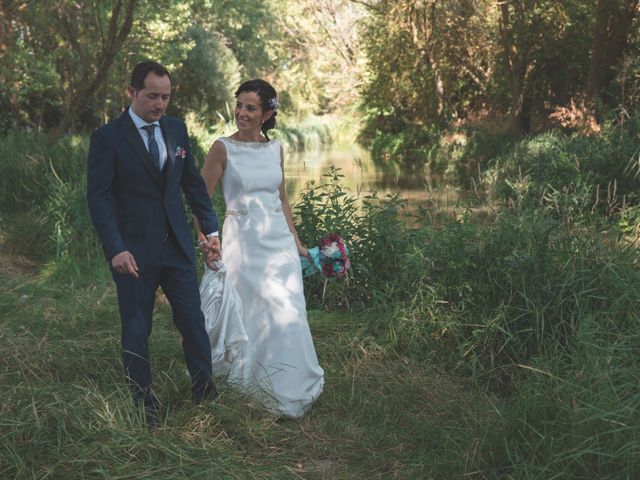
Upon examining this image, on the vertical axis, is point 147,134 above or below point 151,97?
below

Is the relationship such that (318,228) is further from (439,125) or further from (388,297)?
(439,125)

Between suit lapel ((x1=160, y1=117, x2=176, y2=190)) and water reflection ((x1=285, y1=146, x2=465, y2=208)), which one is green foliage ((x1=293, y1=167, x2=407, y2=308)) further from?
water reflection ((x1=285, y1=146, x2=465, y2=208))

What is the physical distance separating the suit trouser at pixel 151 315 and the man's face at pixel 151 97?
63cm

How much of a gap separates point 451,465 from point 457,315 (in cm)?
183

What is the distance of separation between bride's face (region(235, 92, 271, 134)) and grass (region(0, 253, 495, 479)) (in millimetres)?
1483

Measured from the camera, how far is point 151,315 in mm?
Answer: 4156

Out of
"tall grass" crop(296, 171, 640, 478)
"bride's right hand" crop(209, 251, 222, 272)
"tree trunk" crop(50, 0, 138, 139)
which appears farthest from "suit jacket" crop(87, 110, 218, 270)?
"tree trunk" crop(50, 0, 138, 139)

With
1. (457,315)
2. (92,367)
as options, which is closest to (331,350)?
(457,315)

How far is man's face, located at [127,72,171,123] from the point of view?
3.92m

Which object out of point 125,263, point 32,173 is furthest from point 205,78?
point 125,263

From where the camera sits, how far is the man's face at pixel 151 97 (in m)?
3.92

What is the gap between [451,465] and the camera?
12.6ft

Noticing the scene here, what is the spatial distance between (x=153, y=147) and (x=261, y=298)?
1374mm

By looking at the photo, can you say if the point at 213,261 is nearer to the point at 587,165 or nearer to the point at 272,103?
the point at 272,103
